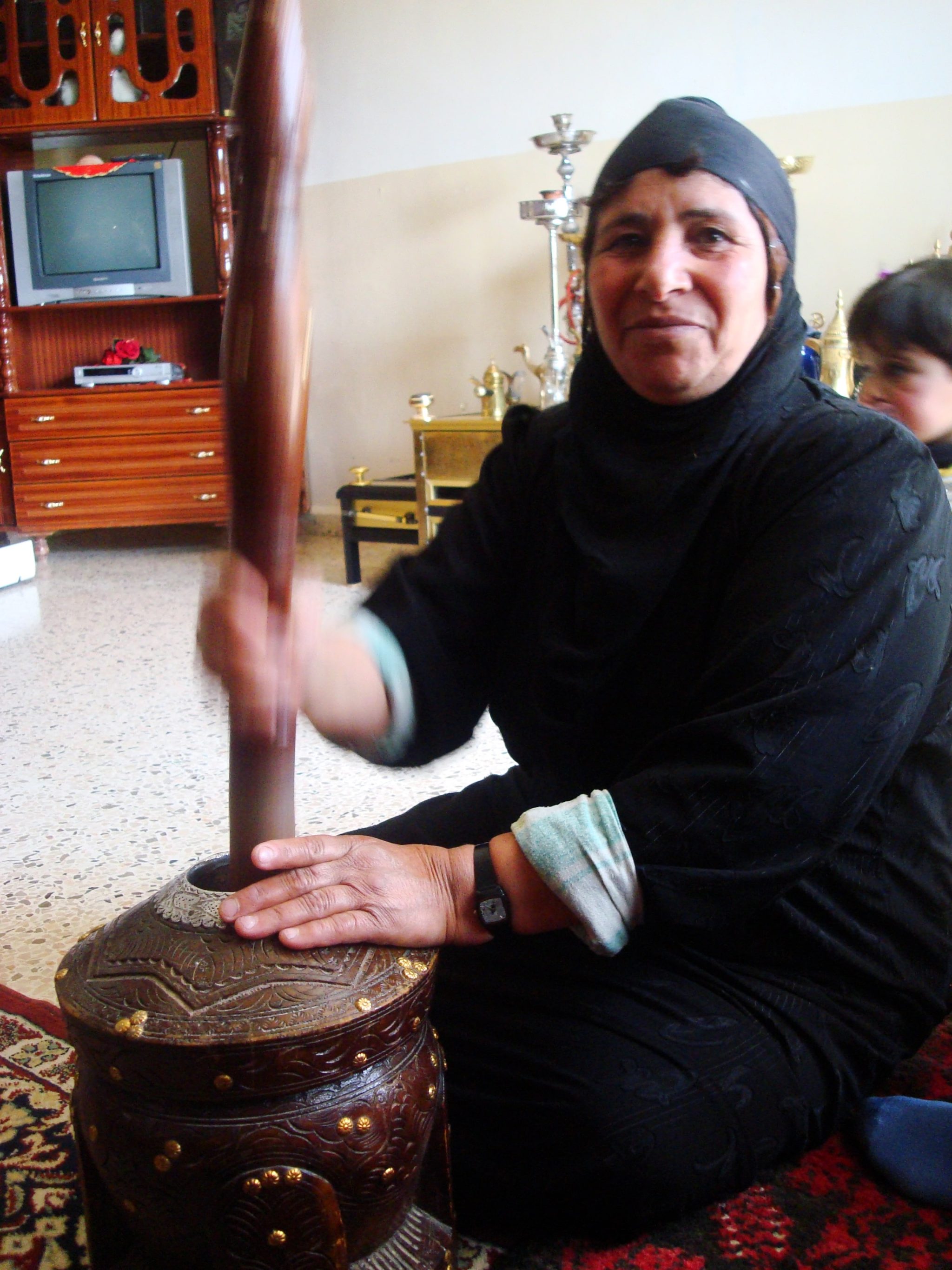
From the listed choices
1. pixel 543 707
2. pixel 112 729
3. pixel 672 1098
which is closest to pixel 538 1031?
pixel 672 1098

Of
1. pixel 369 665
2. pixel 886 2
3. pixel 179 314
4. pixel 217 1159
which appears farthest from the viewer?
pixel 179 314

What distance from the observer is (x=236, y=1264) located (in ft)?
2.41

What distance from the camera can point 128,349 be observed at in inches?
194

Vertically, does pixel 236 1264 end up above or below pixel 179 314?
below

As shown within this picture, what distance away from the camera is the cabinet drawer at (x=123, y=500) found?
15.7ft

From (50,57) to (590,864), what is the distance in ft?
15.9

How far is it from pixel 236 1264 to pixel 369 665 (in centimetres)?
54

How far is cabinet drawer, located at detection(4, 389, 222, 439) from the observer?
473cm

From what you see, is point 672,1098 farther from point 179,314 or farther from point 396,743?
point 179,314

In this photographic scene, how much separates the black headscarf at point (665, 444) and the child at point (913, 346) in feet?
1.59

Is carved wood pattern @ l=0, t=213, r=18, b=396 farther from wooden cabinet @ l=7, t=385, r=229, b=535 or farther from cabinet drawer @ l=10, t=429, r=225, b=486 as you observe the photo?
cabinet drawer @ l=10, t=429, r=225, b=486

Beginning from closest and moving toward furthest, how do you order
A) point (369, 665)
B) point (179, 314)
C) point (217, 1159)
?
point (217, 1159) → point (369, 665) → point (179, 314)

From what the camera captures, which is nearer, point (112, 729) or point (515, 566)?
point (515, 566)

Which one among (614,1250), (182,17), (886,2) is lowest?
(614,1250)
